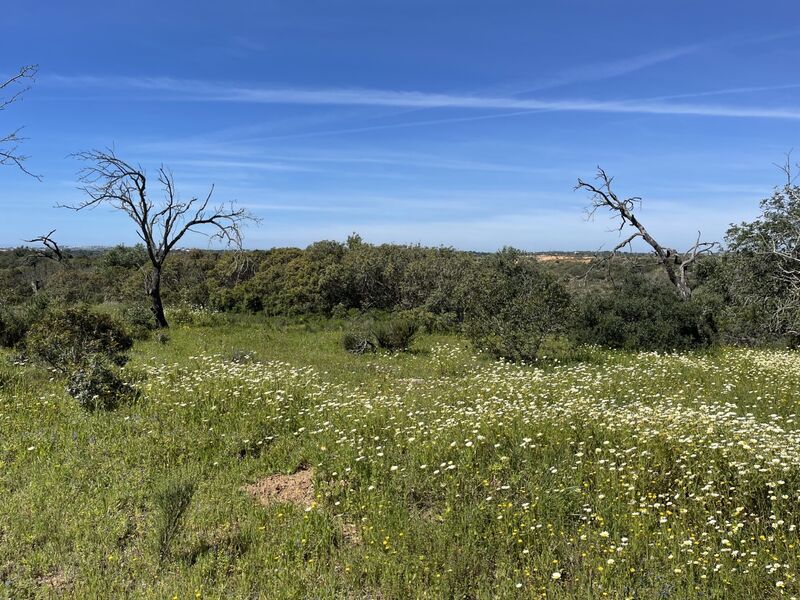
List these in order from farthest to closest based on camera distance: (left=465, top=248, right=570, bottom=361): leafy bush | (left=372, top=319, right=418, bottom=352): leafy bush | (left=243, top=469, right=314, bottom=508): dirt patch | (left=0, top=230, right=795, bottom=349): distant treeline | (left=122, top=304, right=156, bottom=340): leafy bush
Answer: (left=122, top=304, right=156, bottom=340): leafy bush < (left=372, top=319, right=418, bottom=352): leafy bush < (left=0, top=230, right=795, bottom=349): distant treeline < (left=465, top=248, right=570, bottom=361): leafy bush < (left=243, top=469, right=314, bottom=508): dirt patch

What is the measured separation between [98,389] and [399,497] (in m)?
5.26

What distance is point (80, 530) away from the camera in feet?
14.3

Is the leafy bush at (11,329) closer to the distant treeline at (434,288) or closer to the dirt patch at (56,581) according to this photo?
the distant treeline at (434,288)

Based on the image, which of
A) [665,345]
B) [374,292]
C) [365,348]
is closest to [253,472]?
[365,348]

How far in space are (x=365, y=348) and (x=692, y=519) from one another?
10697mm

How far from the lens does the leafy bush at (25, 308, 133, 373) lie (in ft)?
32.1

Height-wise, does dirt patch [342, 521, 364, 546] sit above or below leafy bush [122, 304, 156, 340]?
below

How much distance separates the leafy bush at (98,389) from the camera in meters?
7.50

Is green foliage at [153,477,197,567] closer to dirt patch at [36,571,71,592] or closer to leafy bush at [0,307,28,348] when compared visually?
dirt patch at [36,571,71,592]

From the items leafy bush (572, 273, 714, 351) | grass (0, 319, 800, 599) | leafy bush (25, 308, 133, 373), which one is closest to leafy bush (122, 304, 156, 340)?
leafy bush (25, 308, 133, 373)

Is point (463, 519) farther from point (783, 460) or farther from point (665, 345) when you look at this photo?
point (665, 345)

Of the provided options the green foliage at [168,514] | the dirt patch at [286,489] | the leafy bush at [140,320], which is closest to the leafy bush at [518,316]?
the dirt patch at [286,489]

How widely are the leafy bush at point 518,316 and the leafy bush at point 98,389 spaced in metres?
7.95

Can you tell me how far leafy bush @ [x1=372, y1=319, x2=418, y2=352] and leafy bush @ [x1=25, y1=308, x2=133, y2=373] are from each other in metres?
6.49
